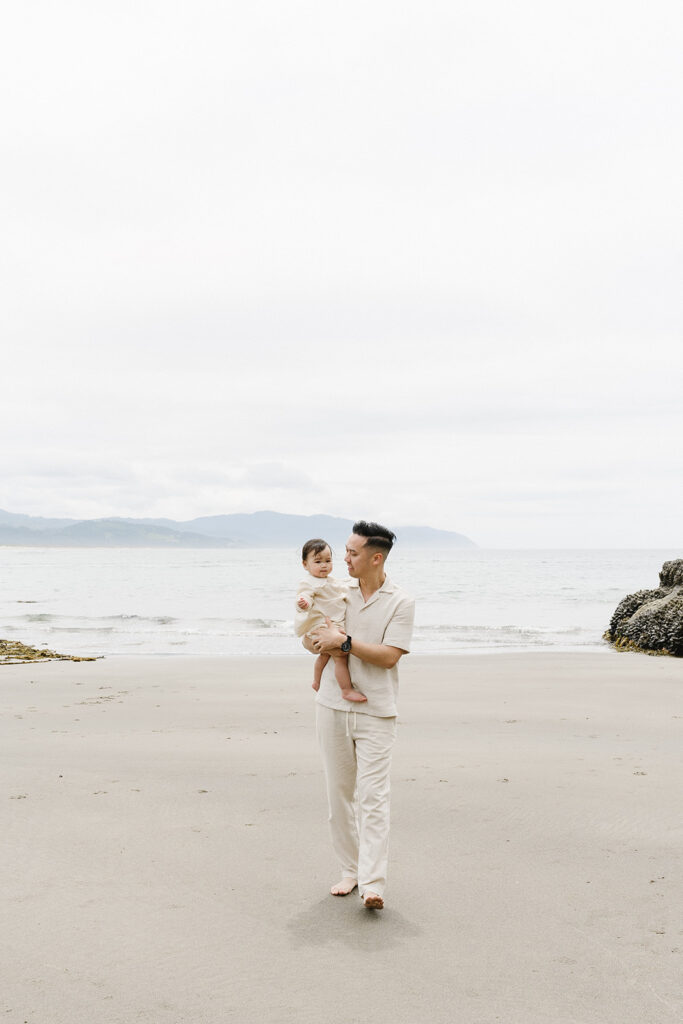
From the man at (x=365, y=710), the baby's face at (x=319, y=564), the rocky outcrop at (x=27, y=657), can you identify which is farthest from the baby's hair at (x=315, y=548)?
the rocky outcrop at (x=27, y=657)

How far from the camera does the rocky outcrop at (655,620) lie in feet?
52.6

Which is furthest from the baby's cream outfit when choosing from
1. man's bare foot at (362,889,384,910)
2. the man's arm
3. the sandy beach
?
the sandy beach

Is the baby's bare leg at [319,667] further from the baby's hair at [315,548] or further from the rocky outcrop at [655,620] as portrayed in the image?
the rocky outcrop at [655,620]

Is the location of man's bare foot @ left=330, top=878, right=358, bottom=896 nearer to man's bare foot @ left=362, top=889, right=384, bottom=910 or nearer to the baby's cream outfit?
man's bare foot @ left=362, top=889, right=384, bottom=910

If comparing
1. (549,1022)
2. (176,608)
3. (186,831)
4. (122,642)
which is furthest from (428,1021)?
(176,608)

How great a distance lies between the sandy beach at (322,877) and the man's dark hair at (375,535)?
198 cm

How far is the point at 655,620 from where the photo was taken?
16.8m

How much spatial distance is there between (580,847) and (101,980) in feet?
10.3

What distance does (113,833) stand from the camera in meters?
5.54

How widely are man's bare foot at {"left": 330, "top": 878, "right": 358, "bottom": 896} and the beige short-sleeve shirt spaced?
1036 mm

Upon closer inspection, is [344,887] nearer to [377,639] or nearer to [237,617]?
[377,639]

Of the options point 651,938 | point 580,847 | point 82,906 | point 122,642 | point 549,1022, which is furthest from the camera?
point 122,642

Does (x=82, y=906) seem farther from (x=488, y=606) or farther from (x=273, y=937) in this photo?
(x=488, y=606)

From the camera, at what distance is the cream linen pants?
4.32 metres
